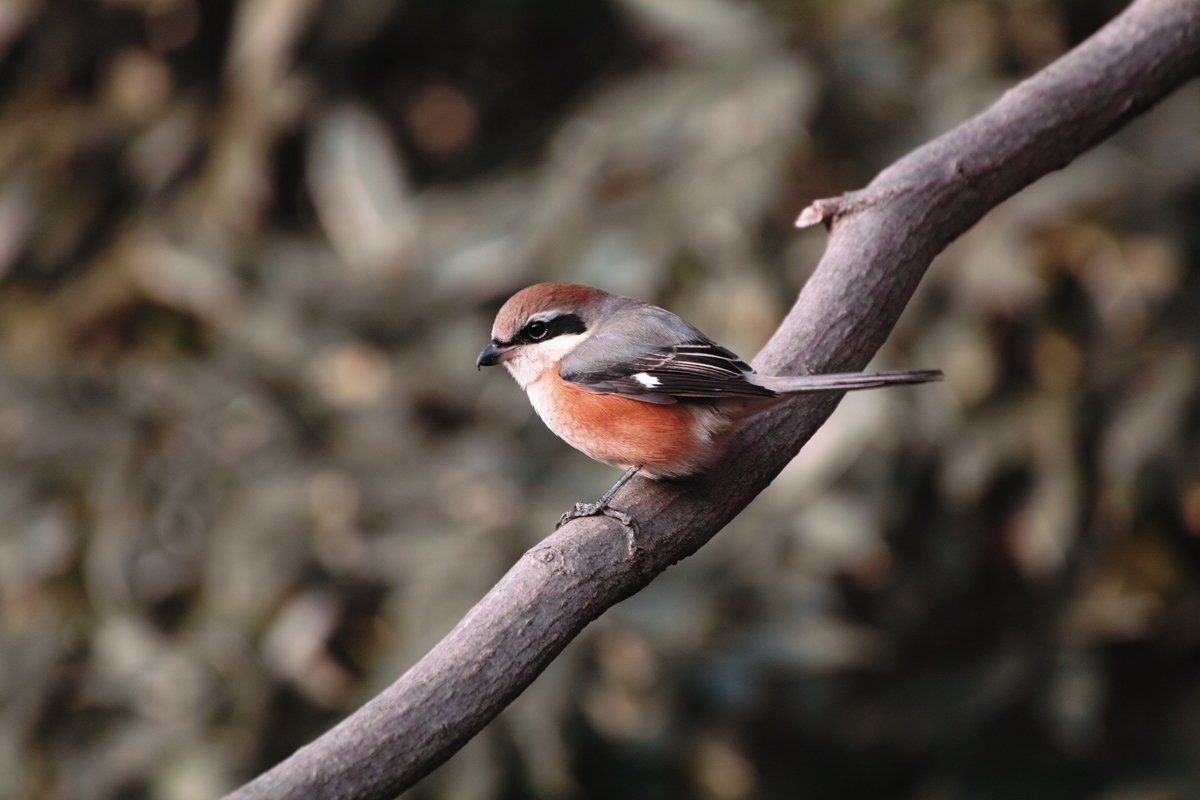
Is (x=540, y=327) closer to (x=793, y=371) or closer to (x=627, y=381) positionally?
(x=627, y=381)

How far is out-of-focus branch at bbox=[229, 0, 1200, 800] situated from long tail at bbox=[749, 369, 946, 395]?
167 millimetres

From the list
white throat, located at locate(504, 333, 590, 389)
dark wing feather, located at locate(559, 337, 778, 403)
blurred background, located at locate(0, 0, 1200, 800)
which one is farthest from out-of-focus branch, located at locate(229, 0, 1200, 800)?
blurred background, located at locate(0, 0, 1200, 800)

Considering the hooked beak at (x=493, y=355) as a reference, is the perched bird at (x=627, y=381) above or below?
below

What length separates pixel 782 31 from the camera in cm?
312

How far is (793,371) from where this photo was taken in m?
2.01

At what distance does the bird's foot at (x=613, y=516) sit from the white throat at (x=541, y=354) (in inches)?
14.3

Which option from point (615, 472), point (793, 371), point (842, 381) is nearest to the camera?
point (842, 381)

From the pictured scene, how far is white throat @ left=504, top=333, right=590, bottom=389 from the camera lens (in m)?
2.15

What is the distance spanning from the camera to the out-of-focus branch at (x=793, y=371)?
1.42m

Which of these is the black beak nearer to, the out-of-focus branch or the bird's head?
the bird's head

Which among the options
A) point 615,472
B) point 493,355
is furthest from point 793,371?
point 615,472

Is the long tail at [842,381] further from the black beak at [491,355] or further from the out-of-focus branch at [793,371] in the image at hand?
the black beak at [491,355]

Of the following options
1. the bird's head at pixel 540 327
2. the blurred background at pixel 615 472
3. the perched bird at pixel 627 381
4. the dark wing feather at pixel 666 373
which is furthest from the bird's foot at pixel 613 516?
the blurred background at pixel 615 472

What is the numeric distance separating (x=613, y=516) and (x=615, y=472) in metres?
1.19
